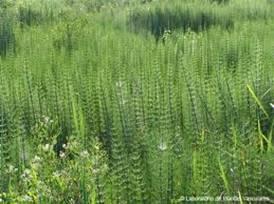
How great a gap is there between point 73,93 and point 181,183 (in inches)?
47.6

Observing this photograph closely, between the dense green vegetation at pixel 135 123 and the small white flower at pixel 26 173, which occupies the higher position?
the small white flower at pixel 26 173

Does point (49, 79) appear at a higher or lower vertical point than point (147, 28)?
higher

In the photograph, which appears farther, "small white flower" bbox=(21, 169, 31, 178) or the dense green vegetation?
the dense green vegetation

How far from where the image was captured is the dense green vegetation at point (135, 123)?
6.30 feet

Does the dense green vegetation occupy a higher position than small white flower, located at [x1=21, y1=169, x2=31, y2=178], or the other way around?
small white flower, located at [x1=21, y1=169, x2=31, y2=178]

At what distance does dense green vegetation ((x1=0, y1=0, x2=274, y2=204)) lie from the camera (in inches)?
75.6

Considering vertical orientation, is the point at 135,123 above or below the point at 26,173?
below

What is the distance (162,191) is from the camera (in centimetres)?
194

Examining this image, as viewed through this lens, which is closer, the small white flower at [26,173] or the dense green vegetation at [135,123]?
the small white flower at [26,173]

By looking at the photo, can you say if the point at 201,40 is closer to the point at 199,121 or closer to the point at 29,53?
the point at 29,53

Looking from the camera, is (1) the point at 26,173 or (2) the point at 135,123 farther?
(2) the point at 135,123

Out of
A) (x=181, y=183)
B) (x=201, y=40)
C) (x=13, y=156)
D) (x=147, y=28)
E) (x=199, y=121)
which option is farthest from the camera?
(x=147, y=28)

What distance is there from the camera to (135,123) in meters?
2.61

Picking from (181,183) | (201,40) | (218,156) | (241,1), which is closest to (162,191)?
(181,183)
